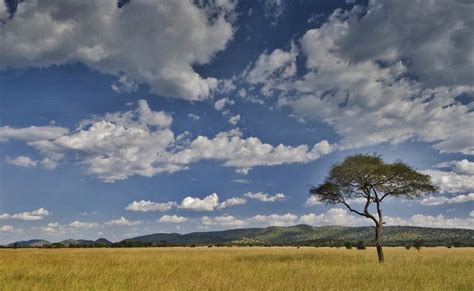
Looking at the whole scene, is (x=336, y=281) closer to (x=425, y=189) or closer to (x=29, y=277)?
(x=29, y=277)

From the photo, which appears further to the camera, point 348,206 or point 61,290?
Answer: point 348,206

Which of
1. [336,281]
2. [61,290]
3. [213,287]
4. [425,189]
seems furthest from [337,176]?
[61,290]

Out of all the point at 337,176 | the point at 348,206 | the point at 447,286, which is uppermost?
the point at 337,176

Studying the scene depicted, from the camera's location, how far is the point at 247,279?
1688 centimetres

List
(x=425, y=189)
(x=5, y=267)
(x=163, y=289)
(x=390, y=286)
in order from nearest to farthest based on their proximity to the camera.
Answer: (x=163, y=289)
(x=390, y=286)
(x=5, y=267)
(x=425, y=189)

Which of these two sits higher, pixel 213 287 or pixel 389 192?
pixel 389 192

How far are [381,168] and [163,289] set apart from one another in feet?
85.7

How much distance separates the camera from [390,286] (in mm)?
14656

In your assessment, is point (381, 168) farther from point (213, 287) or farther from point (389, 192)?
point (213, 287)

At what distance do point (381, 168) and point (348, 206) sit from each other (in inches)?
176

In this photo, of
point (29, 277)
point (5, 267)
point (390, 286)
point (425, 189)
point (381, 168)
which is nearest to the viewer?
point (390, 286)

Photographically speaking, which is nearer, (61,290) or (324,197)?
Result: (61,290)

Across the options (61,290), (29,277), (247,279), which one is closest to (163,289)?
(61,290)

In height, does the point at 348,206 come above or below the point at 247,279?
above
